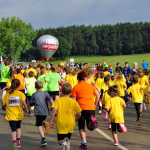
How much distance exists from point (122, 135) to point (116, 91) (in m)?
1.62

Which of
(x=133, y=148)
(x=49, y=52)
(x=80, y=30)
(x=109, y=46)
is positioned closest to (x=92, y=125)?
(x=133, y=148)

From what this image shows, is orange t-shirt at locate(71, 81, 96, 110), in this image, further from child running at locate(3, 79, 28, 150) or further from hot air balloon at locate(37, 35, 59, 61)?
hot air balloon at locate(37, 35, 59, 61)

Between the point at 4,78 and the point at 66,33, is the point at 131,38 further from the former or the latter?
the point at 4,78

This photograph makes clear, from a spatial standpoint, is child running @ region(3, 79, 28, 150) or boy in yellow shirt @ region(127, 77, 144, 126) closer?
child running @ region(3, 79, 28, 150)

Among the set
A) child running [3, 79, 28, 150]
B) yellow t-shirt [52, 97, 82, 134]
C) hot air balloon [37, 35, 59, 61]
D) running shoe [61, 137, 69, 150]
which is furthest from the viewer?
hot air balloon [37, 35, 59, 61]

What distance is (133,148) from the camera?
20.8ft

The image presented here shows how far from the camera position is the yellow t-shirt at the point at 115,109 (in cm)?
652

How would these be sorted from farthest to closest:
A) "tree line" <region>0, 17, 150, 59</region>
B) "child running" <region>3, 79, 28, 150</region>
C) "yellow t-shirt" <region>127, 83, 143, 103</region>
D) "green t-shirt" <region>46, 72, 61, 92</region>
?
1. "tree line" <region>0, 17, 150, 59</region>
2. "green t-shirt" <region>46, 72, 61, 92</region>
3. "yellow t-shirt" <region>127, 83, 143, 103</region>
4. "child running" <region>3, 79, 28, 150</region>

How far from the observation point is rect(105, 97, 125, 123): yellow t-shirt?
21.4 ft

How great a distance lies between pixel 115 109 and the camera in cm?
661

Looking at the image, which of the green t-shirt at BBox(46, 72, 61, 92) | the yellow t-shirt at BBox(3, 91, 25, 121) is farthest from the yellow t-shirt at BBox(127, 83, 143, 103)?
the yellow t-shirt at BBox(3, 91, 25, 121)

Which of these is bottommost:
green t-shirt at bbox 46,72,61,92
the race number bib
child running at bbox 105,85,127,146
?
child running at bbox 105,85,127,146

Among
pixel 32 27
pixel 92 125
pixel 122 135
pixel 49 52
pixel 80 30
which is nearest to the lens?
pixel 92 125

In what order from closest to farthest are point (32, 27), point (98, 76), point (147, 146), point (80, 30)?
point (147, 146), point (98, 76), point (32, 27), point (80, 30)
